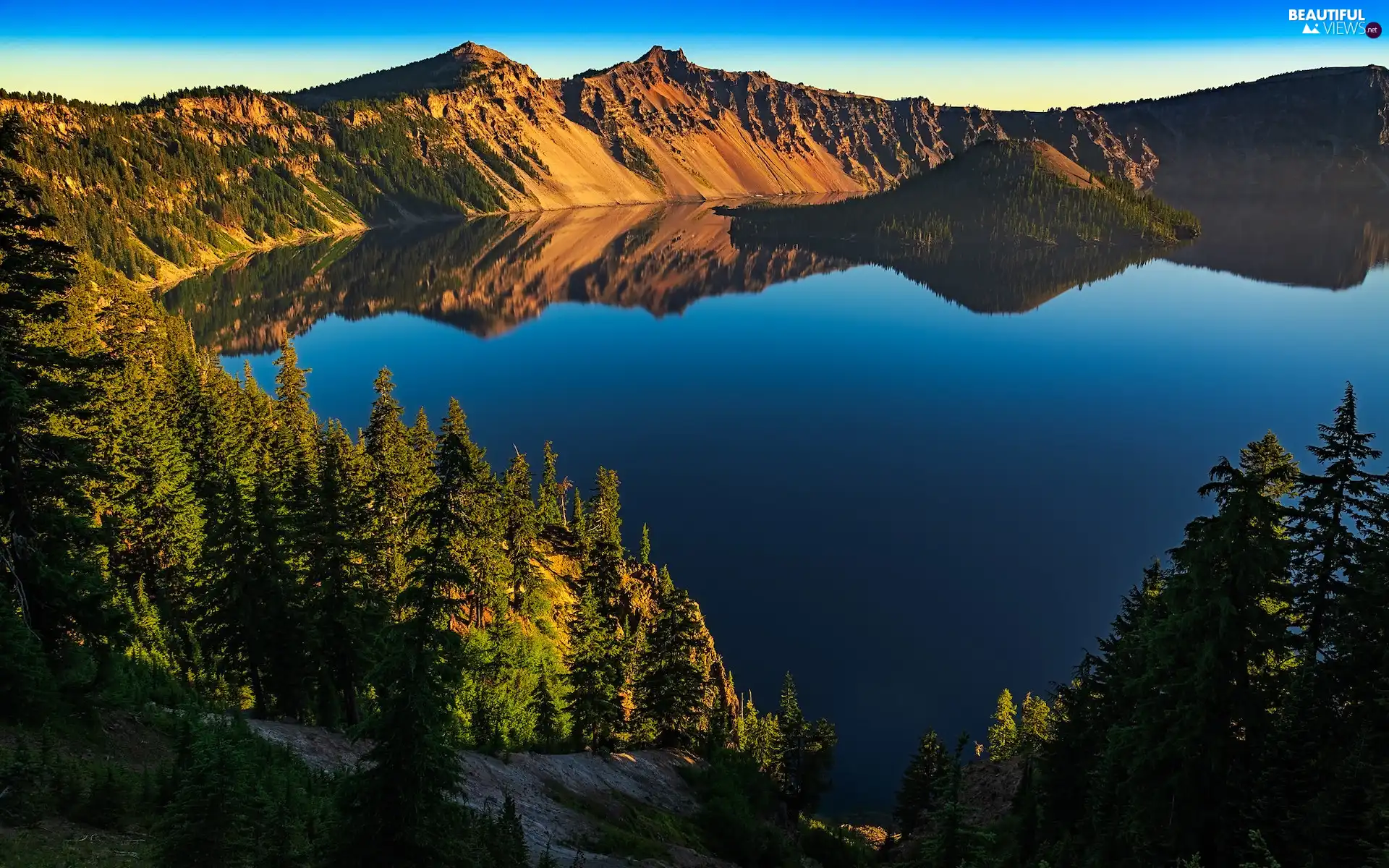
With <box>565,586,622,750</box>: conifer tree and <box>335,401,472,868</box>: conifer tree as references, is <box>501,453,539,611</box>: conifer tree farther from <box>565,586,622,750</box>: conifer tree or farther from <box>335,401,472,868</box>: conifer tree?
<box>335,401,472,868</box>: conifer tree

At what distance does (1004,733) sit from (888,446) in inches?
2349

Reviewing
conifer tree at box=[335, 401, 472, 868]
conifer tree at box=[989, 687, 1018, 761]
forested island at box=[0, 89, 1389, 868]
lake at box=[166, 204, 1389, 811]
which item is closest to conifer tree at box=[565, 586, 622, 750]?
forested island at box=[0, 89, 1389, 868]

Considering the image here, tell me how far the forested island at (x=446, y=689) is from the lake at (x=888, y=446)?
44.1 ft

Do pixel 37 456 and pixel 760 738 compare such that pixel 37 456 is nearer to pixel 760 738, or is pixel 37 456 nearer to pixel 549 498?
pixel 760 738

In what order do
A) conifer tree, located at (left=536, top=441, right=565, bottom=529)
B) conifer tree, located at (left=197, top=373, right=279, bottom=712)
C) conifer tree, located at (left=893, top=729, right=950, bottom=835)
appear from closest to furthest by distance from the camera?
conifer tree, located at (left=197, top=373, right=279, bottom=712)
conifer tree, located at (left=893, top=729, right=950, bottom=835)
conifer tree, located at (left=536, top=441, right=565, bottom=529)

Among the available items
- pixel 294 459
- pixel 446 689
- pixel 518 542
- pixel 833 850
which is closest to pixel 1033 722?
pixel 833 850

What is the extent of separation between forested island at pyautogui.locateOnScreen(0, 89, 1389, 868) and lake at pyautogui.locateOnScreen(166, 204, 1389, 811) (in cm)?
1343

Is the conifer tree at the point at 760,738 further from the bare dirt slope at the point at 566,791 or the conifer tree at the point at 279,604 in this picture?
the conifer tree at the point at 279,604

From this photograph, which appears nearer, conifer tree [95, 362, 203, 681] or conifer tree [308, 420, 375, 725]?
conifer tree [308, 420, 375, 725]

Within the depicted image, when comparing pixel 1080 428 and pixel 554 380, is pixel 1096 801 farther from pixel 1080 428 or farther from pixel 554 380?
pixel 554 380

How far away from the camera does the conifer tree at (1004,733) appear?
187 feet

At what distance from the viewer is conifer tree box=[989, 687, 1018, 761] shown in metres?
57.1

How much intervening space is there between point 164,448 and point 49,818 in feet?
122

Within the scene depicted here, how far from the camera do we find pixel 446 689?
16.0m
